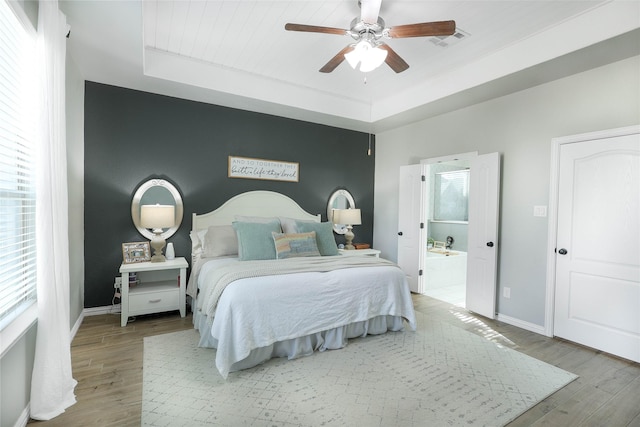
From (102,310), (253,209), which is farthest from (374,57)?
(102,310)

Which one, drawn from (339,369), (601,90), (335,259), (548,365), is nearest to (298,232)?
(335,259)

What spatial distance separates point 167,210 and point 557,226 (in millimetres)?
4212

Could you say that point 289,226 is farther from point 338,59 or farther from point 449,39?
point 449,39

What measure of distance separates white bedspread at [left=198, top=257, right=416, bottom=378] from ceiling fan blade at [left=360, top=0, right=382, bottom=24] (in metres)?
2.06

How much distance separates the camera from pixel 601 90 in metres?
2.89

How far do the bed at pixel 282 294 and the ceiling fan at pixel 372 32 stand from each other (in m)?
1.84

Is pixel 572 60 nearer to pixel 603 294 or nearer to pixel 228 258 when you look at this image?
pixel 603 294

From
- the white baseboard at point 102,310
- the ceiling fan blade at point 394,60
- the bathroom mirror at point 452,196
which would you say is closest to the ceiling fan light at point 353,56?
the ceiling fan blade at point 394,60

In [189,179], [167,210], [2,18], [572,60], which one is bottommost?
[167,210]

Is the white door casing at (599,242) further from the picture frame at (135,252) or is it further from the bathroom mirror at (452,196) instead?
the picture frame at (135,252)

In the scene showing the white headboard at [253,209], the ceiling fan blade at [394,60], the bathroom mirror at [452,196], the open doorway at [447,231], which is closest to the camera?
the ceiling fan blade at [394,60]

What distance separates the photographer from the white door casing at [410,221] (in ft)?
15.5

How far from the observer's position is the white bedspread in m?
2.30

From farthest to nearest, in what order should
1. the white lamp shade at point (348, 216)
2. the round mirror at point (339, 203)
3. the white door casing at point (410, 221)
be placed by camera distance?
the round mirror at point (339, 203) < the white lamp shade at point (348, 216) < the white door casing at point (410, 221)
